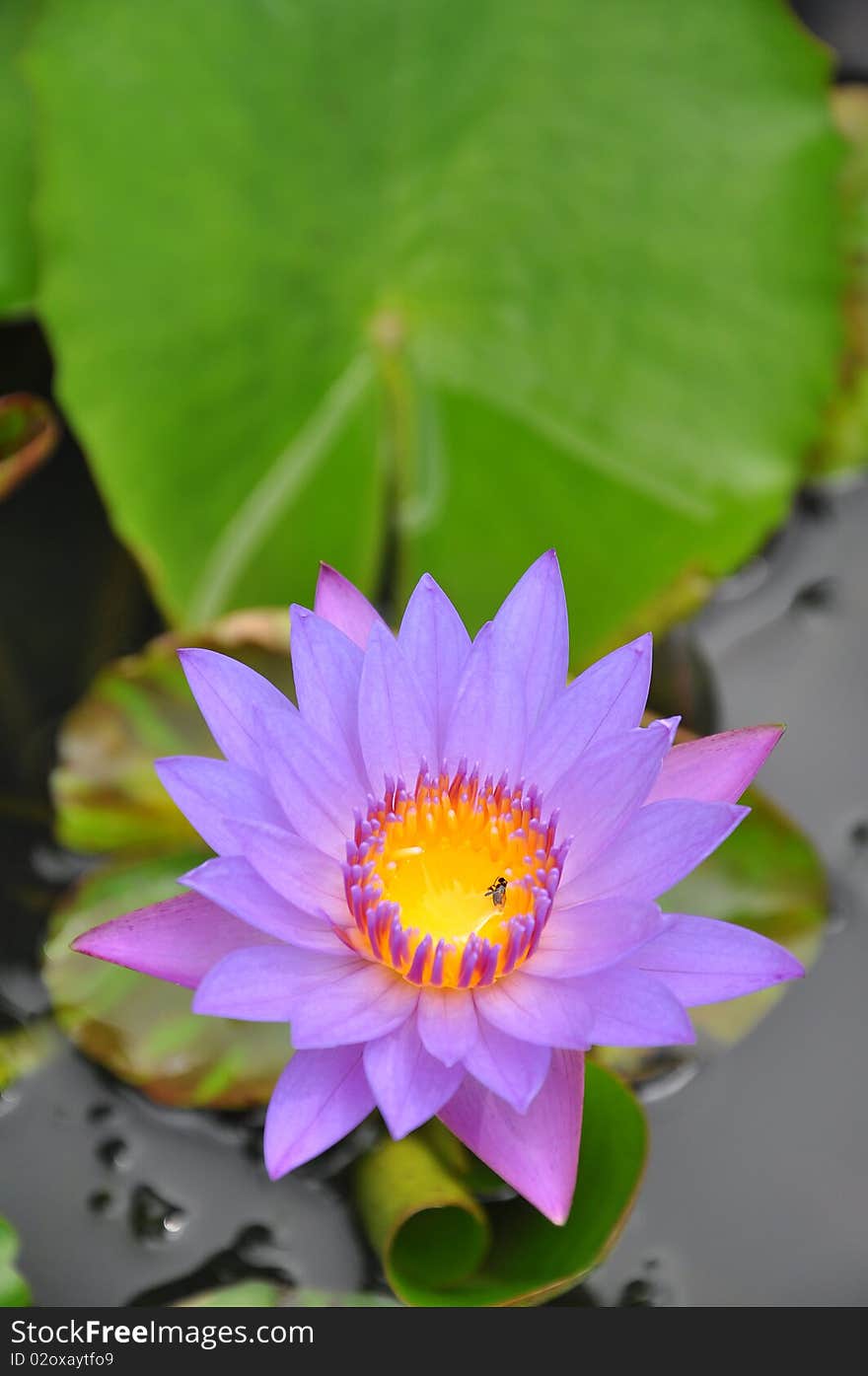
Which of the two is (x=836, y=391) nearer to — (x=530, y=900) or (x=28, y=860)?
(x=530, y=900)

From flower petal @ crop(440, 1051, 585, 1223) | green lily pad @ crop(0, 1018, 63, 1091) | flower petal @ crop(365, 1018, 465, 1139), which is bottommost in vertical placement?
green lily pad @ crop(0, 1018, 63, 1091)

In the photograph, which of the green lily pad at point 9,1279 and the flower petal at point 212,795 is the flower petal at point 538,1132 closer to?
the flower petal at point 212,795

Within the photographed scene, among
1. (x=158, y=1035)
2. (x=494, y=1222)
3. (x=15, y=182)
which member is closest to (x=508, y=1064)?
(x=494, y=1222)

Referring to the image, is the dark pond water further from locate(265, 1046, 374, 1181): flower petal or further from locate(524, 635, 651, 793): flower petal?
locate(524, 635, 651, 793): flower petal

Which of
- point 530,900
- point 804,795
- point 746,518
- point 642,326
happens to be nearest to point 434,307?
point 642,326

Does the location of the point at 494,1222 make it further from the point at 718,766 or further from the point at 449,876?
the point at 718,766

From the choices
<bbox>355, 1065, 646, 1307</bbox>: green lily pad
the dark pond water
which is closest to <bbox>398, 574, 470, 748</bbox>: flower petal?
<bbox>355, 1065, 646, 1307</bbox>: green lily pad
